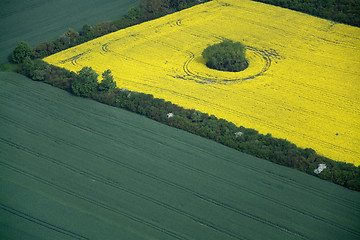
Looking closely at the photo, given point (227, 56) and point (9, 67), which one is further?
point (9, 67)

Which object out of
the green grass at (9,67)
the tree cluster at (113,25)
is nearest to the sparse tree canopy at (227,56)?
the tree cluster at (113,25)

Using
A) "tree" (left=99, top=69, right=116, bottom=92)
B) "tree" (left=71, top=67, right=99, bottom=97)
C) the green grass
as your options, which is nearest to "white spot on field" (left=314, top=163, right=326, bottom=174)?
"tree" (left=99, top=69, right=116, bottom=92)

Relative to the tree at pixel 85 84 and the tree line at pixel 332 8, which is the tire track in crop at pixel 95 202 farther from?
the tree line at pixel 332 8

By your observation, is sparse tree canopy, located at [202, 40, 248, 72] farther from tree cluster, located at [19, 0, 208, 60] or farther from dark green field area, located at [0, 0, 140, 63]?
dark green field area, located at [0, 0, 140, 63]

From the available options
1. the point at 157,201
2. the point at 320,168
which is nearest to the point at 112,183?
the point at 157,201

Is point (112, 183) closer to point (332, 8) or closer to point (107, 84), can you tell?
point (107, 84)
